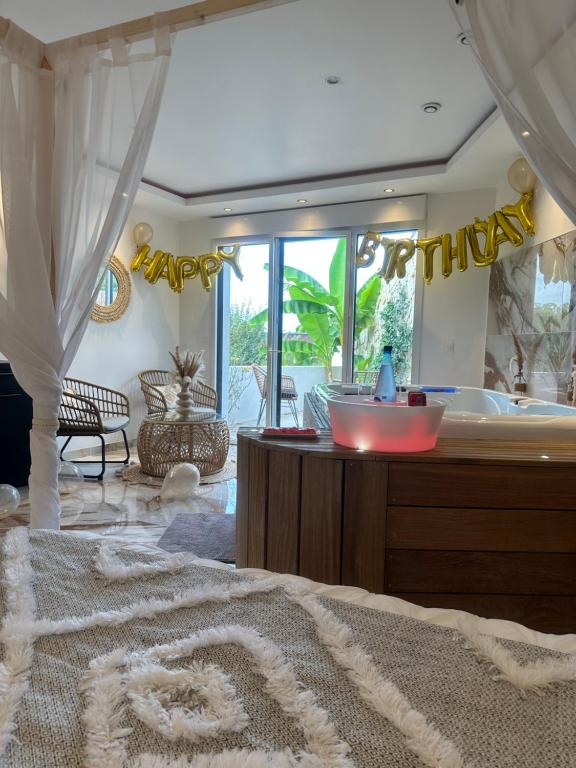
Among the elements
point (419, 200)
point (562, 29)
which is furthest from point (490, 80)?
point (419, 200)

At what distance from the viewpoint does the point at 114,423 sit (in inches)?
159

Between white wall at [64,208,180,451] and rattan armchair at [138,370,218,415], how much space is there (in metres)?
0.14

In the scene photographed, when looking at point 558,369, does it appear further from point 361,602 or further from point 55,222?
point 55,222

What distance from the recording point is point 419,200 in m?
4.82

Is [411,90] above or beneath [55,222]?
above

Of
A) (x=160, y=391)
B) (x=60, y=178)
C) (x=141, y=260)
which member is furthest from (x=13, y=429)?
(x=141, y=260)

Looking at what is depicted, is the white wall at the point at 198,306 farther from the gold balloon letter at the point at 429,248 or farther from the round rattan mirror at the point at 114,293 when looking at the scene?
the gold balloon letter at the point at 429,248

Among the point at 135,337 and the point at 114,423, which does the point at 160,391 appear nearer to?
the point at 114,423

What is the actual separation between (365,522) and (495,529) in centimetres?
41

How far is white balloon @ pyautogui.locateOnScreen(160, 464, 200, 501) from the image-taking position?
3.40m

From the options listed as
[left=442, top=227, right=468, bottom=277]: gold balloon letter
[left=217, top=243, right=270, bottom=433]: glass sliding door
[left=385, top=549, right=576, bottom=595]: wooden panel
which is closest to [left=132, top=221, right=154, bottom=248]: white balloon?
[left=217, top=243, right=270, bottom=433]: glass sliding door

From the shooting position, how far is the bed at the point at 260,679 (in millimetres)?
572

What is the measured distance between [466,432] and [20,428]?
3077 mm

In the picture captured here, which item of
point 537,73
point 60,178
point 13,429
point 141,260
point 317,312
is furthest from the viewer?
point 317,312
